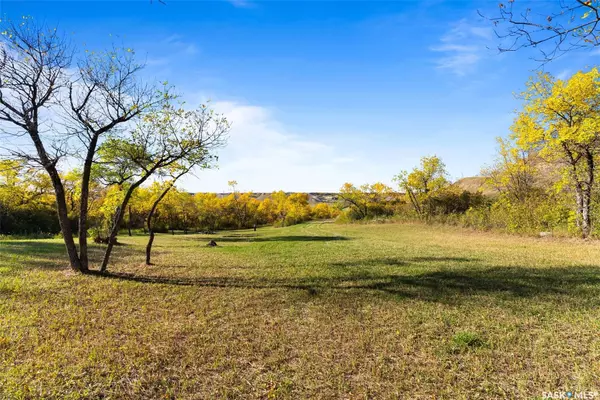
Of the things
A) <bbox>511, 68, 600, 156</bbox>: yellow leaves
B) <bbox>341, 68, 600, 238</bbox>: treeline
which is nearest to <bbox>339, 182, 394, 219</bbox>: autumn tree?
<bbox>341, 68, 600, 238</bbox>: treeline

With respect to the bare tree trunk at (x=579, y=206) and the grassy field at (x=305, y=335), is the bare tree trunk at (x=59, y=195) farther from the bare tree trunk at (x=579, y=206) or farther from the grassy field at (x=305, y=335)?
the bare tree trunk at (x=579, y=206)

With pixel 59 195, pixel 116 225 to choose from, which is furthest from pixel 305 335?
pixel 59 195

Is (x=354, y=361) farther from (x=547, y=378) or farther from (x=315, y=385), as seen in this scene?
(x=547, y=378)

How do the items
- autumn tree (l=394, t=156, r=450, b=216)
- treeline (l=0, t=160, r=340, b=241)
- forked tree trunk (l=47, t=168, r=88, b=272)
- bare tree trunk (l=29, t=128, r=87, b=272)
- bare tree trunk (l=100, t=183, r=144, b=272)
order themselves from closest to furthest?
bare tree trunk (l=29, t=128, r=87, b=272), forked tree trunk (l=47, t=168, r=88, b=272), bare tree trunk (l=100, t=183, r=144, b=272), treeline (l=0, t=160, r=340, b=241), autumn tree (l=394, t=156, r=450, b=216)

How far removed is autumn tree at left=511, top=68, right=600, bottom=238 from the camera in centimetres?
1717

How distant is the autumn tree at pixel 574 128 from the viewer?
56.3ft

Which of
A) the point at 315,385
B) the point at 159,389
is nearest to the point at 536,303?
the point at 315,385

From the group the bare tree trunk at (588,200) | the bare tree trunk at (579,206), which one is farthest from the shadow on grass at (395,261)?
the bare tree trunk at (579,206)

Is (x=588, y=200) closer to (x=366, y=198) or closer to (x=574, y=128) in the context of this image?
(x=574, y=128)

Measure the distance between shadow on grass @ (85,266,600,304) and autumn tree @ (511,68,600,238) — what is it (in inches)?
423

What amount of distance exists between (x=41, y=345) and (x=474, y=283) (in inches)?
376

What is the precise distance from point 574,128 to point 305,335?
20.1m

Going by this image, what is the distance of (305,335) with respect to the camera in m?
5.35

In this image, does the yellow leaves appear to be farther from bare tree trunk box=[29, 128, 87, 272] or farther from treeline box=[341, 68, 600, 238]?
bare tree trunk box=[29, 128, 87, 272]
